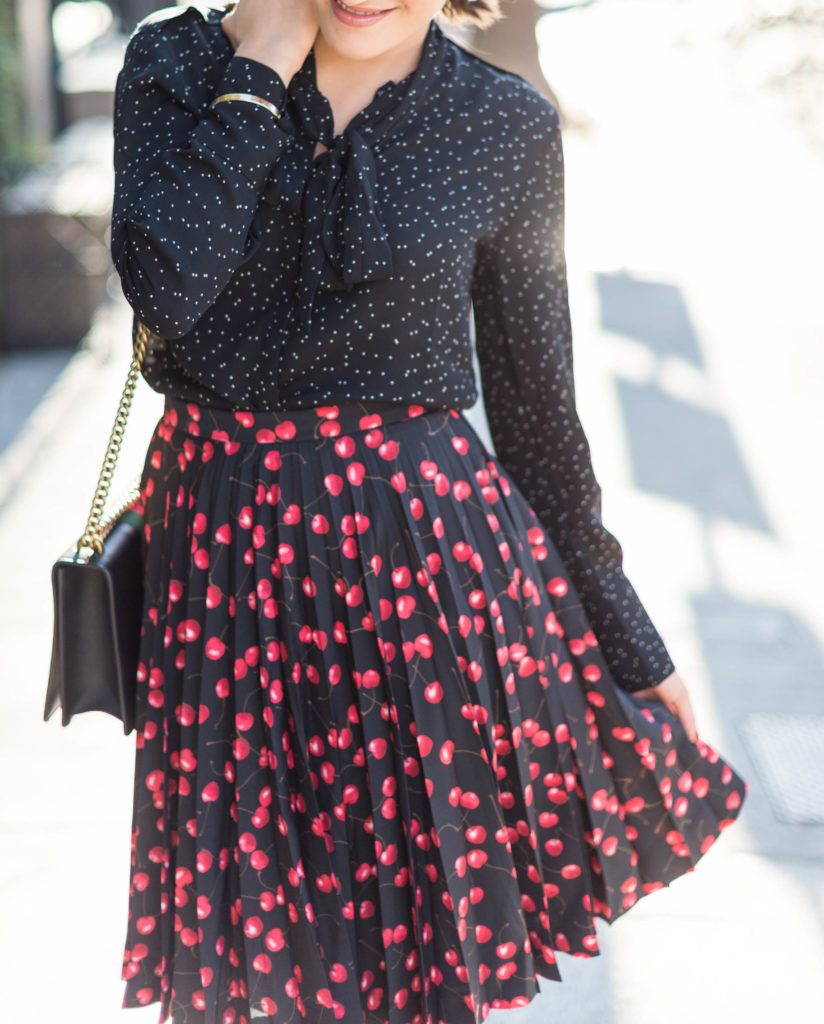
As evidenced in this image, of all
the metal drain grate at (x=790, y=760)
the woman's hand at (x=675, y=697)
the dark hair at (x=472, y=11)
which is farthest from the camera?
the metal drain grate at (x=790, y=760)

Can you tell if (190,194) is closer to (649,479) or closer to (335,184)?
(335,184)

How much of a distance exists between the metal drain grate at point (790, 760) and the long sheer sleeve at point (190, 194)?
2140mm

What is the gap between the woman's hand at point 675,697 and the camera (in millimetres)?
1878

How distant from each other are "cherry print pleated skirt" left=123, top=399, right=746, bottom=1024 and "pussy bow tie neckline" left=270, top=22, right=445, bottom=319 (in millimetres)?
195

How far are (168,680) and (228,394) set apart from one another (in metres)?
0.46

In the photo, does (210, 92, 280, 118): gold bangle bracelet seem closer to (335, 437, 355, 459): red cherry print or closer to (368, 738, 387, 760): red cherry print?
(335, 437, 355, 459): red cherry print

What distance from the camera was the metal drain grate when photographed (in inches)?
111

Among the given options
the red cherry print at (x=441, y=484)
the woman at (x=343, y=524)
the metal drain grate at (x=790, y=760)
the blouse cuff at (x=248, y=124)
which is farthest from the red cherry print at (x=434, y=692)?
the metal drain grate at (x=790, y=760)

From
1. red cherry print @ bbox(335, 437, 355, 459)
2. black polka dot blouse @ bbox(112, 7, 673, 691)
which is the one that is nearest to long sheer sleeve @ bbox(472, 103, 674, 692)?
black polka dot blouse @ bbox(112, 7, 673, 691)

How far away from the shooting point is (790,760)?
3.02 m

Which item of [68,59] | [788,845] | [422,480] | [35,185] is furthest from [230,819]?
[68,59]

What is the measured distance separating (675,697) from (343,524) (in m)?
0.72

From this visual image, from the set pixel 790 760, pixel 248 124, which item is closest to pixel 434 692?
pixel 248 124

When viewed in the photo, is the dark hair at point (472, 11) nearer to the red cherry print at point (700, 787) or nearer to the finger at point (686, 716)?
the finger at point (686, 716)
